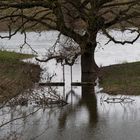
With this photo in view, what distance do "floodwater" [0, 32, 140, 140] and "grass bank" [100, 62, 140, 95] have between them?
23.0 inches

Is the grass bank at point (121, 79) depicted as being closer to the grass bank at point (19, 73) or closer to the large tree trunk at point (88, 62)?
the large tree trunk at point (88, 62)

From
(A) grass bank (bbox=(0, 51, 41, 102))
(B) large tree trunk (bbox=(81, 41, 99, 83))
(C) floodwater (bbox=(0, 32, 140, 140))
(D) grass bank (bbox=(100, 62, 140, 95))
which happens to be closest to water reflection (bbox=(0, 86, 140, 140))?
(C) floodwater (bbox=(0, 32, 140, 140))

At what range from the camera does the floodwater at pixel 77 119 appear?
14.4 m

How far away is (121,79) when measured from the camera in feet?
73.3

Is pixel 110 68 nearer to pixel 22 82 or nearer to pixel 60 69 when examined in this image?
pixel 60 69

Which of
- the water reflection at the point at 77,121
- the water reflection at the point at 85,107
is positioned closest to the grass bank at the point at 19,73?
the water reflection at the point at 85,107

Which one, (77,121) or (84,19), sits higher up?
(84,19)

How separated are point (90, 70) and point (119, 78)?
193cm

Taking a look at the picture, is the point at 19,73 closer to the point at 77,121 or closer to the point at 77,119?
the point at 77,119

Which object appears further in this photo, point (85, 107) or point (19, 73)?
point (19, 73)

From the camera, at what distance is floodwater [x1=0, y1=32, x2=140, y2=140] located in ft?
47.3

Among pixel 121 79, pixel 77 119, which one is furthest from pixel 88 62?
pixel 77 119

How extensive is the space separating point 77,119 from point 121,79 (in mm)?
6378

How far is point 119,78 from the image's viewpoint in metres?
22.6
